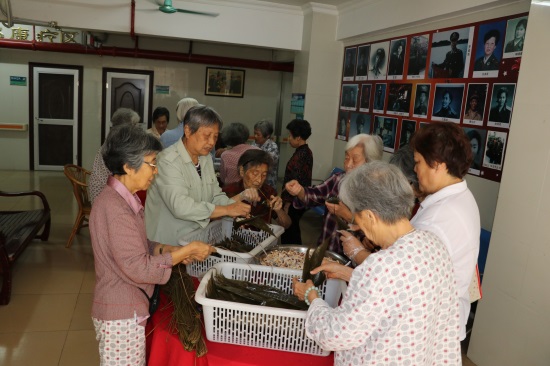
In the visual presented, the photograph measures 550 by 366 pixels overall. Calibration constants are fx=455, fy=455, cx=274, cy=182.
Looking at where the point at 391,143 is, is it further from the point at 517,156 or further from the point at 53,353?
the point at 53,353

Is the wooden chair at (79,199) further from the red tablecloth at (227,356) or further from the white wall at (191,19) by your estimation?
the red tablecloth at (227,356)

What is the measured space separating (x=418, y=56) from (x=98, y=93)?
654 centimetres

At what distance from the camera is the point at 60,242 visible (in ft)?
17.9

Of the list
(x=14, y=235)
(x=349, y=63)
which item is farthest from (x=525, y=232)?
(x=14, y=235)

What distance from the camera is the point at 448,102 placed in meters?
4.36

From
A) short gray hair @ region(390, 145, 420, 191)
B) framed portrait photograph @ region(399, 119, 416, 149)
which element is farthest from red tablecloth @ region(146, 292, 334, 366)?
framed portrait photograph @ region(399, 119, 416, 149)

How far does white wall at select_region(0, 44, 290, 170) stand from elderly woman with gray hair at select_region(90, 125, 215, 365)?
7.21 m

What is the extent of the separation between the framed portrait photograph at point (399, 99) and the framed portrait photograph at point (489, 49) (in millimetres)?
1058

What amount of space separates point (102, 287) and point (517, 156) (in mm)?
2587

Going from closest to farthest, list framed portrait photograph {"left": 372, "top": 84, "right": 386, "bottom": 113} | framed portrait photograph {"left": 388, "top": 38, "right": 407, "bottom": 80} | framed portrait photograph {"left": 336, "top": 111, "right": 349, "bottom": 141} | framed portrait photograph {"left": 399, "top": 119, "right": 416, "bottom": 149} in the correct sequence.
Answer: framed portrait photograph {"left": 399, "top": 119, "right": 416, "bottom": 149} → framed portrait photograph {"left": 388, "top": 38, "right": 407, "bottom": 80} → framed portrait photograph {"left": 372, "top": 84, "right": 386, "bottom": 113} → framed portrait photograph {"left": 336, "top": 111, "right": 349, "bottom": 141}

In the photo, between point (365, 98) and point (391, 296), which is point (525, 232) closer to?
point (391, 296)

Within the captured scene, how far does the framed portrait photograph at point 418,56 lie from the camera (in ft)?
15.6

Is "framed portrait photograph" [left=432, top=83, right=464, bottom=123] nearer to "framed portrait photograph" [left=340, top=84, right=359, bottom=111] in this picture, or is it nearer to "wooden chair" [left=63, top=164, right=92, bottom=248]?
"framed portrait photograph" [left=340, top=84, right=359, bottom=111]

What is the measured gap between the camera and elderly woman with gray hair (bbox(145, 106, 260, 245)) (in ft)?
8.44
